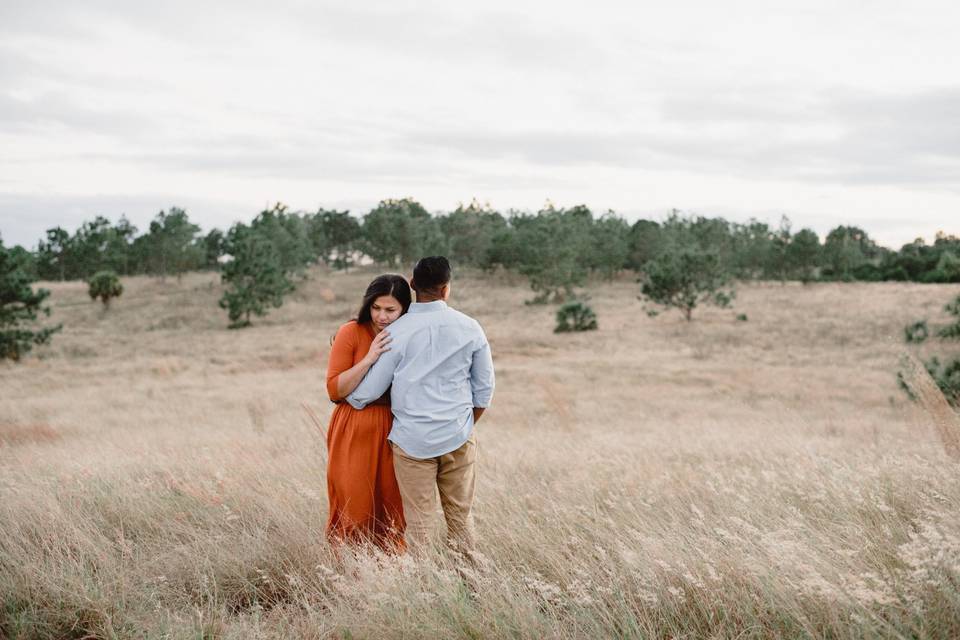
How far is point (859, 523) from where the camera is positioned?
3.72 metres

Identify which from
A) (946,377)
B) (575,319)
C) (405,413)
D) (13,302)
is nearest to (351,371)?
(405,413)

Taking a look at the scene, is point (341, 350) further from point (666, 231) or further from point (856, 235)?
point (856, 235)

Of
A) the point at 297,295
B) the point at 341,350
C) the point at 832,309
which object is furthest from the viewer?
the point at 297,295

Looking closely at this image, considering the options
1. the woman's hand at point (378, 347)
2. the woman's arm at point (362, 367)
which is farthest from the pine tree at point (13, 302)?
the woman's hand at point (378, 347)

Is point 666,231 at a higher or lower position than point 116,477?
higher

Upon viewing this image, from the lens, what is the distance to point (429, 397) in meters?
3.96

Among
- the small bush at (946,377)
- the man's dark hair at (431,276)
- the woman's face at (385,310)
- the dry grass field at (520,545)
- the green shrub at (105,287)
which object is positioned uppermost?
the man's dark hair at (431,276)

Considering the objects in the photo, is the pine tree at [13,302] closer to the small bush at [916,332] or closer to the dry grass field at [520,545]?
the dry grass field at [520,545]

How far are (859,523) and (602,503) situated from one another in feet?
5.59

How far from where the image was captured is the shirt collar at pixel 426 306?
4.02m

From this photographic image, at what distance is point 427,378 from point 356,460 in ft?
2.26

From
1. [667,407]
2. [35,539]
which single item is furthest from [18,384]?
[35,539]

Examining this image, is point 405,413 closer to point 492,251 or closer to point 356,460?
point 356,460

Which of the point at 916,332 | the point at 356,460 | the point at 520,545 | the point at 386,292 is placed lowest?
the point at 916,332
